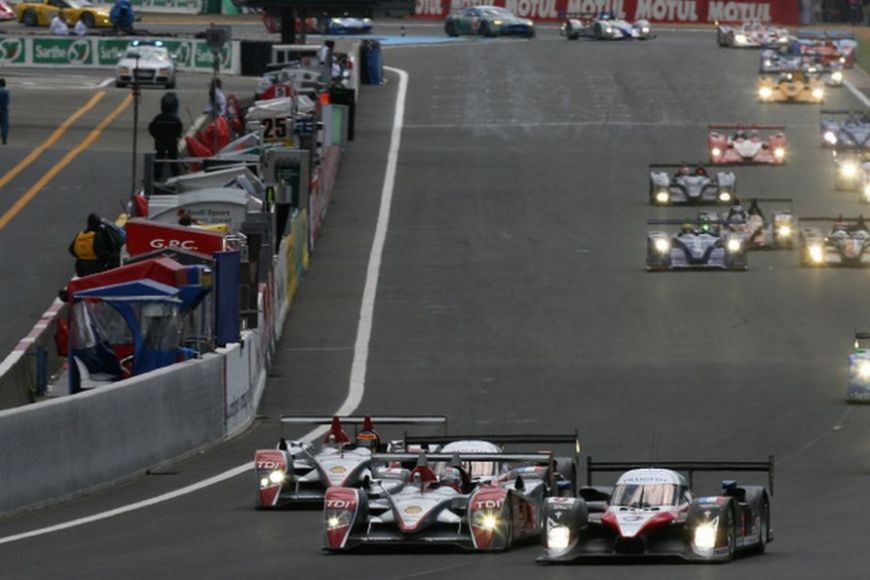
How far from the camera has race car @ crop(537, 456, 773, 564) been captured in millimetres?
17172

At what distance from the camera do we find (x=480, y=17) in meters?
83.8

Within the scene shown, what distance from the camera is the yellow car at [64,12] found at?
84.9 meters

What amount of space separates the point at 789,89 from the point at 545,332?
102ft

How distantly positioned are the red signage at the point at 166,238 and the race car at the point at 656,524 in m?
13.7

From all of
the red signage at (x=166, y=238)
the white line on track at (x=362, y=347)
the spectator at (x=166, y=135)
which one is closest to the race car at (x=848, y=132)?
the white line on track at (x=362, y=347)

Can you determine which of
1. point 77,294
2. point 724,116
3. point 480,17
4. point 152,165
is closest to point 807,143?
point 724,116

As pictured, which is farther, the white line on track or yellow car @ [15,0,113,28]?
yellow car @ [15,0,113,28]

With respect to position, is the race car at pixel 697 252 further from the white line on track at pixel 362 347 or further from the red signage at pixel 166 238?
the red signage at pixel 166 238

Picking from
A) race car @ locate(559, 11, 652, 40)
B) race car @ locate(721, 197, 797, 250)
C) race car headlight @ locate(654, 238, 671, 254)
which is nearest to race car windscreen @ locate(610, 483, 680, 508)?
race car headlight @ locate(654, 238, 671, 254)

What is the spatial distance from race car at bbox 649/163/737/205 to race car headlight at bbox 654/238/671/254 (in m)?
7.47

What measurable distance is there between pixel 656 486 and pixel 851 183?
110 ft

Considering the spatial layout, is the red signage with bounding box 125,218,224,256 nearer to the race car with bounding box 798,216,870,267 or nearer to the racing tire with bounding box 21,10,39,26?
the race car with bounding box 798,216,870,267

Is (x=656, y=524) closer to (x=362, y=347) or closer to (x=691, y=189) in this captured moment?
(x=362, y=347)

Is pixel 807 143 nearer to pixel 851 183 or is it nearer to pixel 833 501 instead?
pixel 851 183
